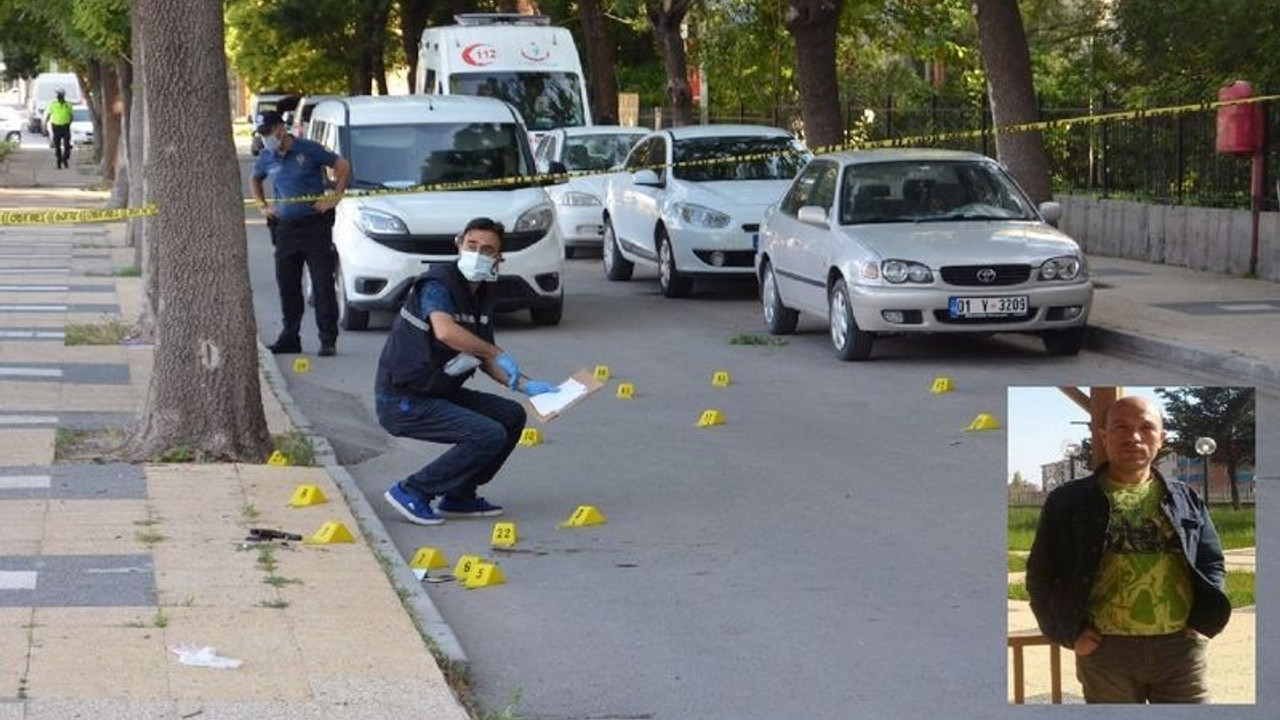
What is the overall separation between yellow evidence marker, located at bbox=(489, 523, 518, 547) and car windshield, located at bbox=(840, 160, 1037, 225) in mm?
7383

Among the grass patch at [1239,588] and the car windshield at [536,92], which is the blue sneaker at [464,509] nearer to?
the grass patch at [1239,588]

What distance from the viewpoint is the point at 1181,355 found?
621 inches

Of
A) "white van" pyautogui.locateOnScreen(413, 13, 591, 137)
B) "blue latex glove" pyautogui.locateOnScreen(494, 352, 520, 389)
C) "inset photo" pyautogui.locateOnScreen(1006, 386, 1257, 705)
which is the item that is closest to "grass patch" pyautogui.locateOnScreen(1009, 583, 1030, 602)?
"inset photo" pyautogui.locateOnScreen(1006, 386, 1257, 705)

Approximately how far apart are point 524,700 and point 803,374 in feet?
28.7

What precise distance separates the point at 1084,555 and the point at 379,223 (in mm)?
14639

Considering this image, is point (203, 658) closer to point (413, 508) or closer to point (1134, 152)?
point (413, 508)

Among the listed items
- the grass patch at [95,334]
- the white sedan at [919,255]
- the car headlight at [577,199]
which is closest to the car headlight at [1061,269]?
→ the white sedan at [919,255]

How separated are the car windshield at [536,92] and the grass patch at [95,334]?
17.0m

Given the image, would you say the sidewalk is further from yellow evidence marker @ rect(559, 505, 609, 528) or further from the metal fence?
the metal fence

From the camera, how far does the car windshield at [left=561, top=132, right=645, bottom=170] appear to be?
90.4 ft

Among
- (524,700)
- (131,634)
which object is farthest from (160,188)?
(524,700)

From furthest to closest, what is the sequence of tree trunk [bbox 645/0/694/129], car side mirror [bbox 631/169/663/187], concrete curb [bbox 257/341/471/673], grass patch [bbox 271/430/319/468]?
tree trunk [bbox 645/0/694/129]
car side mirror [bbox 631/169/663/187]
grass patch [bbox 271/430/319/468]
concrete curb [bbox 257/341/471/673]

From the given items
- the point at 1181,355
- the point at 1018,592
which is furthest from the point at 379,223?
the point at 1018,592

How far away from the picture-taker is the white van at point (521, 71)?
114 ft
